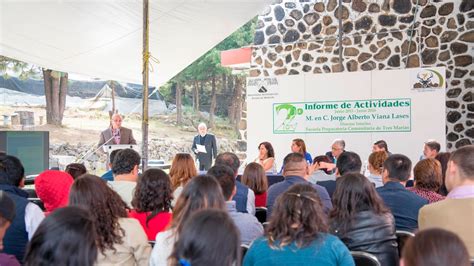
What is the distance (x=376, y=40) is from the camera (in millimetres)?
10078

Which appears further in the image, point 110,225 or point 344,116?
point 344,116

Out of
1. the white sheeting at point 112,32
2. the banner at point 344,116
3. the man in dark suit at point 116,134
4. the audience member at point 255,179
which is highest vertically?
the white sheeting at point 112,32

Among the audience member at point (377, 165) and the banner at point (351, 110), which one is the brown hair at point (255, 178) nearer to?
the audience member at point (377, 165)

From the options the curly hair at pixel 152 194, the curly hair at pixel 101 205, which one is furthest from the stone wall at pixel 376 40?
the curly hair at pixel 101 205

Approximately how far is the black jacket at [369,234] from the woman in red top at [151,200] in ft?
3.11

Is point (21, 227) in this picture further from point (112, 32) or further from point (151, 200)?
point (112, 32)

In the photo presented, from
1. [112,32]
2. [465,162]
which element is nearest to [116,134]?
[112,32]

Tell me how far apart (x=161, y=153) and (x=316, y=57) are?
10122mm

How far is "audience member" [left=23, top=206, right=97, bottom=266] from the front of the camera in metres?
1.64

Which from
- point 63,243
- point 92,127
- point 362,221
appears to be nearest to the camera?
point 63,243

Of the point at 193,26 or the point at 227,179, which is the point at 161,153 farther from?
the point at 227,179

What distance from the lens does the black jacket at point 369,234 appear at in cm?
306

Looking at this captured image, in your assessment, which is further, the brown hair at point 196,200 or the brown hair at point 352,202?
the brown hair at point 352,202

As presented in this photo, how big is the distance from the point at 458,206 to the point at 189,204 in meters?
1.32
